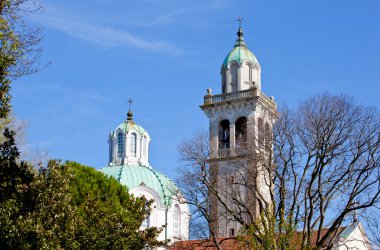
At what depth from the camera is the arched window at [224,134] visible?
5356 centimetres

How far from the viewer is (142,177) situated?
60625 millimetres

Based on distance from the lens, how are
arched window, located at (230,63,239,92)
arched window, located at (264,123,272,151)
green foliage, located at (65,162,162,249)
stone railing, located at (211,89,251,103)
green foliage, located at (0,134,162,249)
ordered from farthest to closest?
arched window, located at (230,63,239,92) < stone railing, located at (211,89,251,103) < arched window, located at (264,123,272,151) < green foliage, located at (65,162,162,249) < green foliage, located at (0,134,162,249)

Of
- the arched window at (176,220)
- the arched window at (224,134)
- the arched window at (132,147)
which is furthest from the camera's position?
the arched window at (132,147)

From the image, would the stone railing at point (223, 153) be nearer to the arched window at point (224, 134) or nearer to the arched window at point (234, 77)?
the arched window at point (224, 134)

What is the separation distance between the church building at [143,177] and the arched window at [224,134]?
6139 millimetres

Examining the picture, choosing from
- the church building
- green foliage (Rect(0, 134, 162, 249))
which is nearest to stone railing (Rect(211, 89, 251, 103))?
the church building

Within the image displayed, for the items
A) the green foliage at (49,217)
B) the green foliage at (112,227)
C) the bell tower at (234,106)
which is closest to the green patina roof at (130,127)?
the bell tower at (234,106)

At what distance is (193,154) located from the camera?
34656 mm

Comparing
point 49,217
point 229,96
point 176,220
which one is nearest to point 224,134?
point 229,96

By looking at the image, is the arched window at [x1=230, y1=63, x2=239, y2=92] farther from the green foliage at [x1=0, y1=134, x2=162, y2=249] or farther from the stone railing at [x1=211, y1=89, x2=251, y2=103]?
the green foliage at [x1=0, y1=134, x2=162, y2=249]

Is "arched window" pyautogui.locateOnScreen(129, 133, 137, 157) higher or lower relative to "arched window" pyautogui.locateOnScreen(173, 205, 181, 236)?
higher

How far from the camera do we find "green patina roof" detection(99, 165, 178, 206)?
59812mm

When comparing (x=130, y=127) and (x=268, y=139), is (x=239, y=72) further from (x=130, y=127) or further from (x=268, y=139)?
(x=268, y=139)

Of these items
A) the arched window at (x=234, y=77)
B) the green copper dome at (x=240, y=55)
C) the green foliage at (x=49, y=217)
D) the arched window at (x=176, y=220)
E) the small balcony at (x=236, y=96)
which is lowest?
the green foliage at (x=49, y=217)
